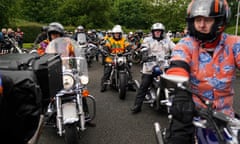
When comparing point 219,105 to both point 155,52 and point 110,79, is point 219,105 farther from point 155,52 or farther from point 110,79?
point 110,79

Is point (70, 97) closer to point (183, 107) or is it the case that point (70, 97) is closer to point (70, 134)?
point (70, 134)

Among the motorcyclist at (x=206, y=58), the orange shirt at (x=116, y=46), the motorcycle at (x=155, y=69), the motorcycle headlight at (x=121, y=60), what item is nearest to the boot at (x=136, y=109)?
the motorcycle at (x=155, y=69)

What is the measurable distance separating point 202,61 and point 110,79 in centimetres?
585

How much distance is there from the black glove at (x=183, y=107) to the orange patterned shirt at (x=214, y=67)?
469mm

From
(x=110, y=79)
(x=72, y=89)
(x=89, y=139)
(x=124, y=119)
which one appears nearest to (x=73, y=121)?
(x=72, y=89)

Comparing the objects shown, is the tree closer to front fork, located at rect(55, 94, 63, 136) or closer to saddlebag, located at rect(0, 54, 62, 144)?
front fork, located at rect(55, 94, 63, 136)

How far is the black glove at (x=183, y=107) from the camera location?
1.76 metres

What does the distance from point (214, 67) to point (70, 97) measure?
2532 millimetres

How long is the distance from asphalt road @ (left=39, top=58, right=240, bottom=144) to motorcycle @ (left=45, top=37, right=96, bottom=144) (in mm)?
352

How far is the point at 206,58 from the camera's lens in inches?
88.3

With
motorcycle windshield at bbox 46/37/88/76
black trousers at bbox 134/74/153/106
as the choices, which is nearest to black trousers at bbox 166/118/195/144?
motorcycle windshield at bbox 46/37/88/76

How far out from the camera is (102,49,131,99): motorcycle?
7.02m

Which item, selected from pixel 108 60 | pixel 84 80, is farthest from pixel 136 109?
pixel 108 60

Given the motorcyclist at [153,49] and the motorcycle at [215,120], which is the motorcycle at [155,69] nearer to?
the motorcyclist at [153,49]
